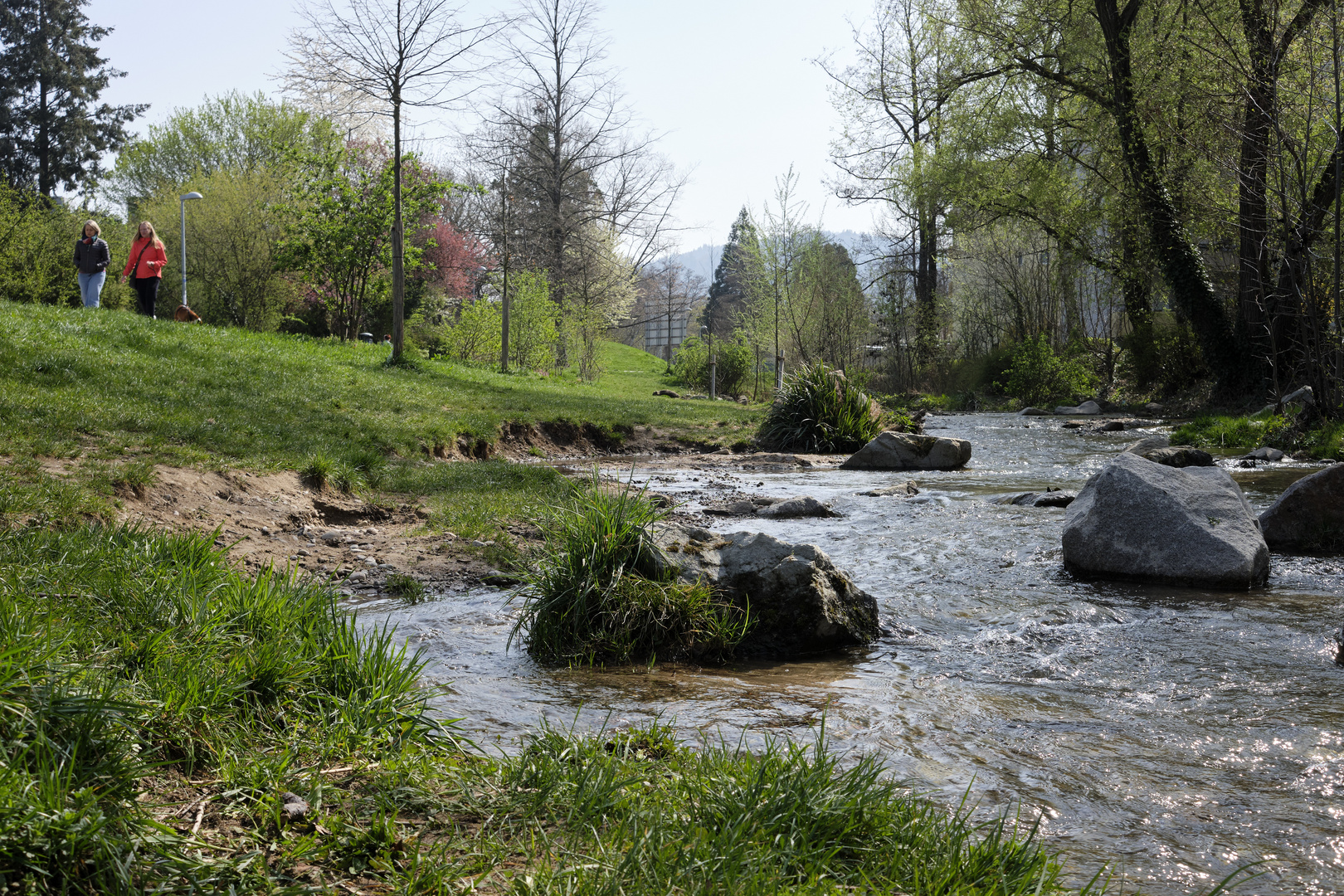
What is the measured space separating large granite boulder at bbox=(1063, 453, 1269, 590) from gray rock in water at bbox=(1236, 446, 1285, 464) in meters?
6.26

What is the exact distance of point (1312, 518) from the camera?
663cm

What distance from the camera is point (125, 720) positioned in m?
2.21

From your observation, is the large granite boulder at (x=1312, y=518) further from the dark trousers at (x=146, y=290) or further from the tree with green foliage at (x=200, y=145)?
the tree with green foliage at (x=200, y=145)

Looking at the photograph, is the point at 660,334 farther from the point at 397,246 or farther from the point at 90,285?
the point at 90,285

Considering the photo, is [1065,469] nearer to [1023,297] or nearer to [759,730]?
[759,730]

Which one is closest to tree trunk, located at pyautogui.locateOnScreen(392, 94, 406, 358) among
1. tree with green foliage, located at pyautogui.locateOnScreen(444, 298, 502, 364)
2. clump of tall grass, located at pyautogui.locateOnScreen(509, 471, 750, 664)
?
tree with green foliage, located at pyautogui.locateOnScreen(444, 298, 502, 364)

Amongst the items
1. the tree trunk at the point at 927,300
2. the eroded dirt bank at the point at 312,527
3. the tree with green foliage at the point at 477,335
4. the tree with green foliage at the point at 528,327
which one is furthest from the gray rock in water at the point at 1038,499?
the tree trunk at the point at 927,300

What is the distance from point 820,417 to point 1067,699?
12.2 meters

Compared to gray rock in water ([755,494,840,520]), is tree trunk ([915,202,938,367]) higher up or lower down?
higher up

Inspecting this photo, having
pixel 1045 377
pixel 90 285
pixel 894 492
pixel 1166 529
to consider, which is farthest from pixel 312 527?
pixel 1045 377

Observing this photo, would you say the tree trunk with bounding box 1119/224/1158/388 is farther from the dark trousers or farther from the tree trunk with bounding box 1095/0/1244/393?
the dark trousers

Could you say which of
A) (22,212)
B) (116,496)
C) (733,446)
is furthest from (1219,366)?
(22,212)

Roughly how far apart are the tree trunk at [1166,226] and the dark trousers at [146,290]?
67.8ft

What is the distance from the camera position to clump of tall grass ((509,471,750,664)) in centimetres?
435
